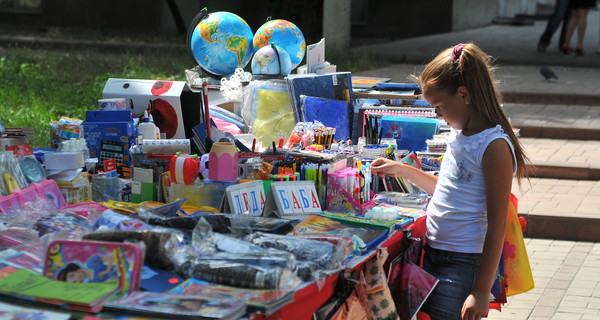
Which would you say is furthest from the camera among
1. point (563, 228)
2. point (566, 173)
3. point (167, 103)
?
point (566, 173)

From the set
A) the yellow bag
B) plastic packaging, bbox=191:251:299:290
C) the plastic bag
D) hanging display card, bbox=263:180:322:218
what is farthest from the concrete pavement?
plastic packaging, bbox=191:251:299:290

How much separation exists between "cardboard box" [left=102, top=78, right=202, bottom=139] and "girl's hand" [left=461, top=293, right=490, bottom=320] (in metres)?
1.66

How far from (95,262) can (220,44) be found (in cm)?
281

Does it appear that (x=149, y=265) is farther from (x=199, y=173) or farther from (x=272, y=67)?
(x=272, y=67)

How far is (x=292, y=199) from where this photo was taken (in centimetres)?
279

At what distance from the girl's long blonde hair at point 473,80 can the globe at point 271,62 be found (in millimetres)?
1820

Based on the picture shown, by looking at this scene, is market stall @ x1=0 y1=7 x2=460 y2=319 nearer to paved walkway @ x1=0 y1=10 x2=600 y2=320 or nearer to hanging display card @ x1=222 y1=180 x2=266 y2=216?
hanging display card @ x1=222 y1=180 x2=266 y2=216

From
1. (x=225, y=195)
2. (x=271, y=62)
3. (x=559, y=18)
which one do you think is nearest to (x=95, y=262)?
(x=225, y=195)

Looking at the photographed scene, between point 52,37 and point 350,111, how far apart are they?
1212 cm

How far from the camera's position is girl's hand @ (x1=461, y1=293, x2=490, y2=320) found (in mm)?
2572

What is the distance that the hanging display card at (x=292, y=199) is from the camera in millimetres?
2730

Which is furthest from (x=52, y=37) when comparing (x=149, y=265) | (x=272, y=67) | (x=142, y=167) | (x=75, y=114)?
(x=149, y=265)

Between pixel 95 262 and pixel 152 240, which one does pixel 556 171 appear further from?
pixel 95 262

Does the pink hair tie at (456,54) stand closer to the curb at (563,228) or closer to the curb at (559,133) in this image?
the curb at (563,228)
